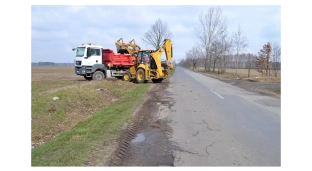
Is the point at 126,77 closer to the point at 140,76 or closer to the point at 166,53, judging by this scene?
the point at 140,76

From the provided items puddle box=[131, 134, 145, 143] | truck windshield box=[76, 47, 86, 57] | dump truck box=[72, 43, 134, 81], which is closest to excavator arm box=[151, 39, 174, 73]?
dump truck box=[72, 43, 134, 81]

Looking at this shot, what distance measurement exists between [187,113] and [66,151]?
5.48m

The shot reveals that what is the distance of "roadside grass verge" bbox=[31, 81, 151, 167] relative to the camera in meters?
5.00

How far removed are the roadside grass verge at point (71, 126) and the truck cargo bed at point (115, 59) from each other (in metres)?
10.7

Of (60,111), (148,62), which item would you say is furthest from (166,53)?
(60,111)

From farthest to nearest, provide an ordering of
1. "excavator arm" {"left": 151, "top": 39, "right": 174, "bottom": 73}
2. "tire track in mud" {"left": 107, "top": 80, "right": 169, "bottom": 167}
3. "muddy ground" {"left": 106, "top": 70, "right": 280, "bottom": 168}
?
"excavator arm" {"left": 151, "top": 39, "right": 174, "bottom": 73}
"tire track in mud" {"left": 107, "top": 80, "right": 169, "bottom": 167}
"muddy ground" {"left": 106, "top": 70, "right": 280, "bottom": 168}

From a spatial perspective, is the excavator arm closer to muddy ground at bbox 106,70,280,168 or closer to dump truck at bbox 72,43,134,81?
dump truck at bbox 72,43,134,81

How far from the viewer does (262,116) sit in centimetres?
912

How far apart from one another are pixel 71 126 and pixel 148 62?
15760 mm

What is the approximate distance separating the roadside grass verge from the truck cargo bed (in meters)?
10.7

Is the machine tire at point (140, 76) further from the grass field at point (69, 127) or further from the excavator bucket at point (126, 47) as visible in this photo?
the grass field at point (69, 127)

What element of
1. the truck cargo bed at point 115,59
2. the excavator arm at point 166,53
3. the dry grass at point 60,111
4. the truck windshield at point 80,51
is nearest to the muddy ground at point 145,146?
the dry grass at point 60,111

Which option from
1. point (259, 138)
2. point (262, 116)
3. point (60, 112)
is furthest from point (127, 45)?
point (259, 138)
